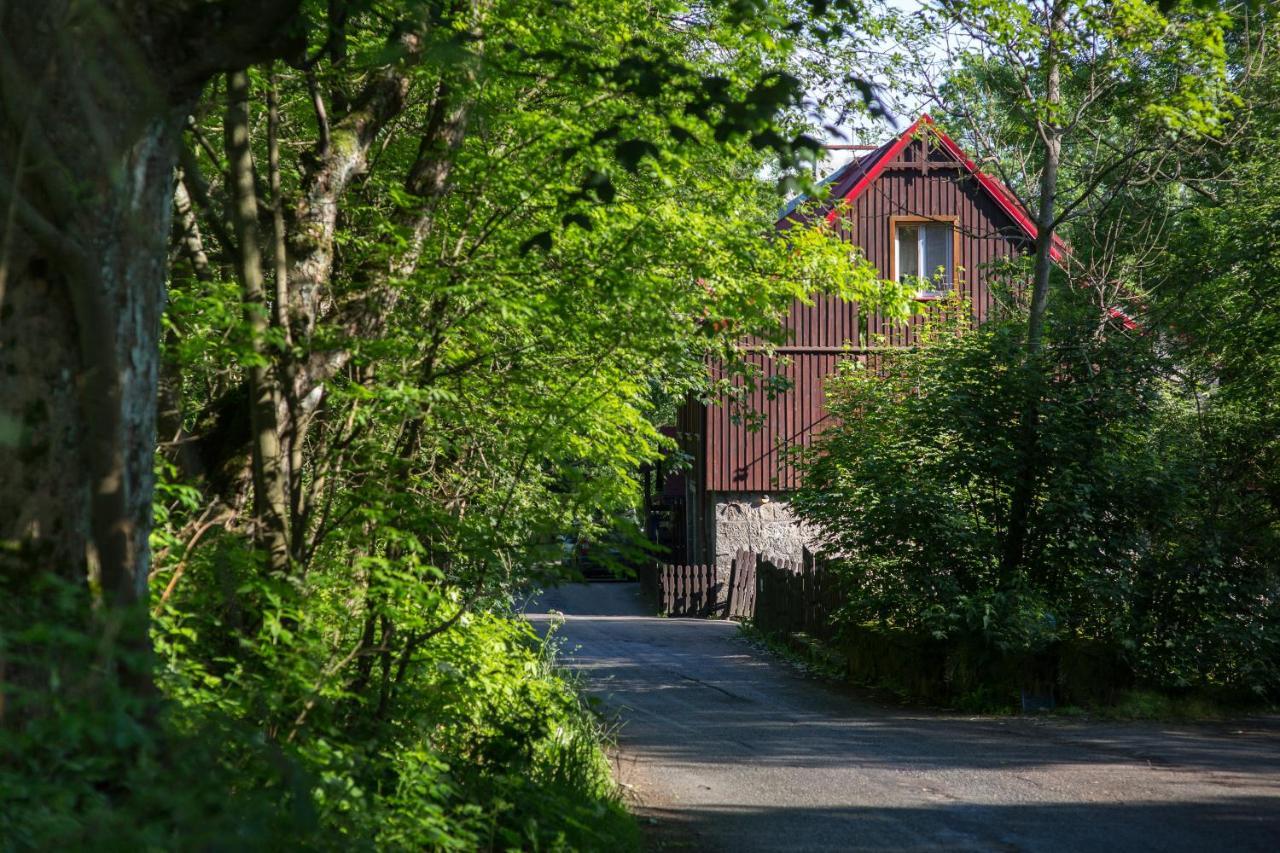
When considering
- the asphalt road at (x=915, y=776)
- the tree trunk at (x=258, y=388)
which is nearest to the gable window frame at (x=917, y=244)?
the asphalt road at (x=915, y=776)

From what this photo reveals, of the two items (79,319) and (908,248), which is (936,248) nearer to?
(908,248)

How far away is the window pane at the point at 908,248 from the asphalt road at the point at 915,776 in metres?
14.7

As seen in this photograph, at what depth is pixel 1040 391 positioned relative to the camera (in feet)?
50.9

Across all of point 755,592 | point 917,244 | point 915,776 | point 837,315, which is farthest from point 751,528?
point 915,776

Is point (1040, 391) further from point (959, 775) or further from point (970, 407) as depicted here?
point (959, 775)

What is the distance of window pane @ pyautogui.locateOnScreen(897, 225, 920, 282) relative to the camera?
1174 inches

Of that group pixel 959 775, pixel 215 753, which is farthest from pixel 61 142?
pixel 959 775

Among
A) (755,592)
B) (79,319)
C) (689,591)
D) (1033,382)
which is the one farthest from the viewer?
(689,591)

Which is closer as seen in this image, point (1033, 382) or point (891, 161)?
point (1033, 382)

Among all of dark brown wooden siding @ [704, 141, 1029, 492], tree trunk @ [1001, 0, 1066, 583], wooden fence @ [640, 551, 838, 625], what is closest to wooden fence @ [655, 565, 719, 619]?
wooden fence @ [640, 551, 838, 625]

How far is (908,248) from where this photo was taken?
98.5ft

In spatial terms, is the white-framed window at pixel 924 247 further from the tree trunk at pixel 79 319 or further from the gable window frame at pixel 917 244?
the tree trunk at pixel 79 319

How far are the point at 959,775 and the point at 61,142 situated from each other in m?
8.59

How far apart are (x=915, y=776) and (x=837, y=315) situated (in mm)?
20192
